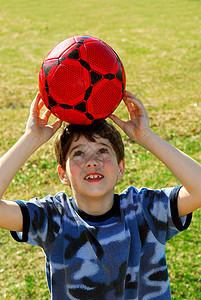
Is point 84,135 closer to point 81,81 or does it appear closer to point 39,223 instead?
point 81,81

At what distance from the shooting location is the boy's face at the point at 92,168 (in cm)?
255

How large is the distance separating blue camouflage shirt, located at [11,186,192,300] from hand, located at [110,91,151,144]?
0.38m

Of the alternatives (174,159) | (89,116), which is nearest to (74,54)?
(89,116)

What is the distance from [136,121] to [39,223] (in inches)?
36.5

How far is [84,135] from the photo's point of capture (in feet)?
8.89

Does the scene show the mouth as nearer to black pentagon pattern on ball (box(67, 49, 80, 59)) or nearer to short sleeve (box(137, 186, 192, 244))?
short sleeve (box(137, 186, 192, 244))

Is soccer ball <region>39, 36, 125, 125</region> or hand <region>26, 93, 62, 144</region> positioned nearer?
soccer ball <region>39, 36, 125, 125</region>

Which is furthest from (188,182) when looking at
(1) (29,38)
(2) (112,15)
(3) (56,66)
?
(2) (112,15)

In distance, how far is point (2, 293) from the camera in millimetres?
4258

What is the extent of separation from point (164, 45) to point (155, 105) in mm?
6224

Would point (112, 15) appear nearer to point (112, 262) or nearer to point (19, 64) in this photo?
point (19, 64)

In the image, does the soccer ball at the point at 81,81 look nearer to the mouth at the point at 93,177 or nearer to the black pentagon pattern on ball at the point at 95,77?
the black pentagon pattern on ball at the point at 95,77

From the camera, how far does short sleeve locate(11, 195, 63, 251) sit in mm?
2541

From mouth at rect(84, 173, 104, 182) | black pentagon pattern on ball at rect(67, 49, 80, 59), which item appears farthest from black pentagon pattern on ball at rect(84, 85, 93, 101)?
mouth at rect(84, 173, 104, 182)
